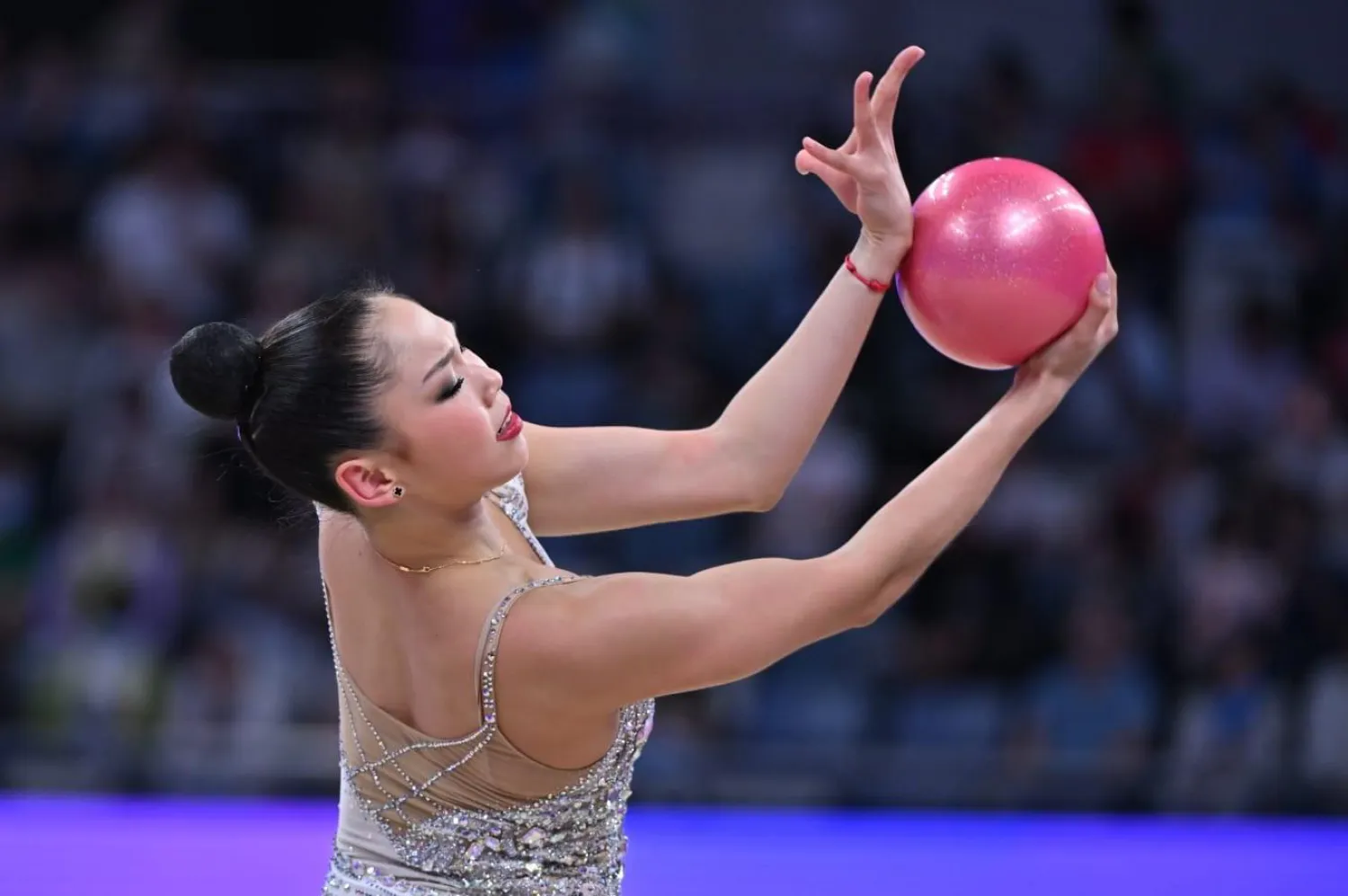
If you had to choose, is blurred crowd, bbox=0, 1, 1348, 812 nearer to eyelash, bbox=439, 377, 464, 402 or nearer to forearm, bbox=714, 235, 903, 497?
forearm, bbox=714, 235, 903, 497

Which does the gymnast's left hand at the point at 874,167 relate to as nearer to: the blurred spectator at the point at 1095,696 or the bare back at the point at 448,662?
the bare back at the point at 448,662

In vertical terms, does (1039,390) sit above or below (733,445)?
below

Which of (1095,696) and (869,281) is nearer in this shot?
(869,281)

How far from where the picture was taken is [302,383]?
2061mm

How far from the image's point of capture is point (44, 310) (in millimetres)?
5902

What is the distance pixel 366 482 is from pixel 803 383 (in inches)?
25.7

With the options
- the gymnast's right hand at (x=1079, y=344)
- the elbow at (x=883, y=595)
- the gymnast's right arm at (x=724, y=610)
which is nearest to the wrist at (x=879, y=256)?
the gymnast's right hand at (x=1079, y=344)

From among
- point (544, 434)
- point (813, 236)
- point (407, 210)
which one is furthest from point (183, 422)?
point (544, 434)

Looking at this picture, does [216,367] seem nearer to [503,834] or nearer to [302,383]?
[302,383]

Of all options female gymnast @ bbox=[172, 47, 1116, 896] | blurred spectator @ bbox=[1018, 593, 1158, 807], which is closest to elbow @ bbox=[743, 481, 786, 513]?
female gymnast @ bbox=[172, 47, 1116, 896]

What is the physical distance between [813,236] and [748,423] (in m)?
3.60

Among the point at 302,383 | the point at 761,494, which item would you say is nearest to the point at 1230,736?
the point at 761,494

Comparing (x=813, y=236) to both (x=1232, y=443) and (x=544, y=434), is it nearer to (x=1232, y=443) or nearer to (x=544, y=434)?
(x=1232, y=443)

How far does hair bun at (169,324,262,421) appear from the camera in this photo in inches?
80.9
